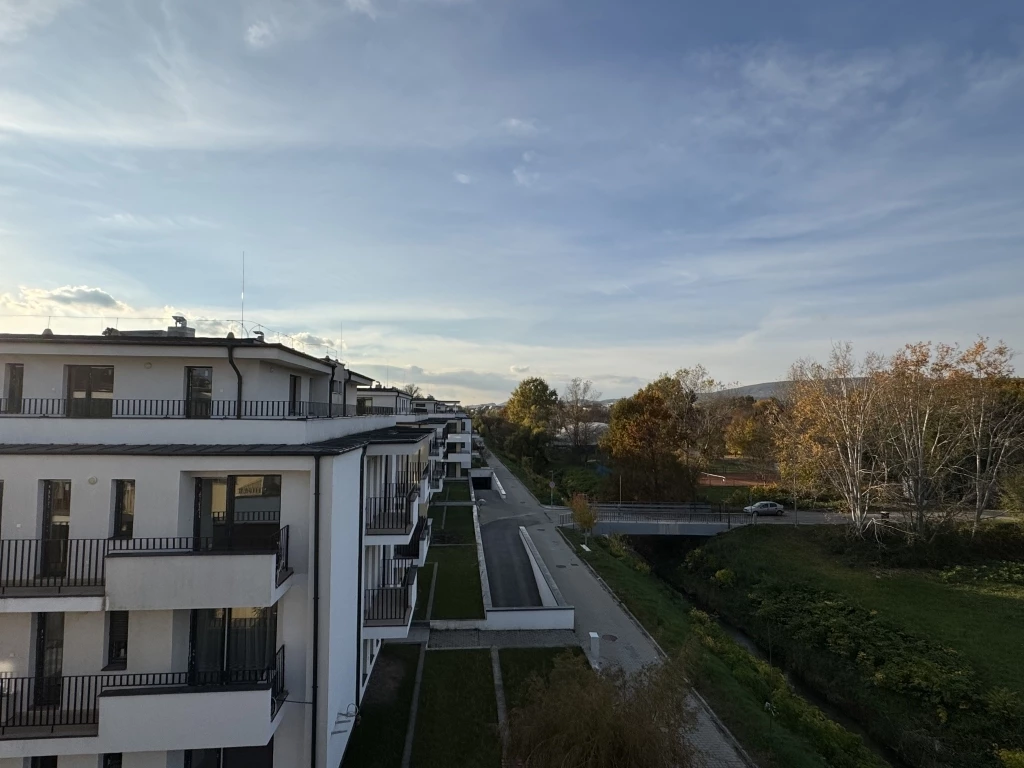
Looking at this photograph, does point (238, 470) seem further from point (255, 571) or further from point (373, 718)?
point (373, 718)

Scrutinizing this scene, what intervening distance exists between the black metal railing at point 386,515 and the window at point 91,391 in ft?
19.5

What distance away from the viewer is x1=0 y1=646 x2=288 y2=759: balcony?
26.7ft

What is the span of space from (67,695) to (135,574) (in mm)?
2485

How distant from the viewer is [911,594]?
24547 mm

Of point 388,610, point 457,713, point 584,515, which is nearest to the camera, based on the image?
point 457,713

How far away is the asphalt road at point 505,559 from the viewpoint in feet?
71.3

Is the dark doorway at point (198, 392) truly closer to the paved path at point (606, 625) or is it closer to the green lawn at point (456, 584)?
the paved path at point (606, 625)

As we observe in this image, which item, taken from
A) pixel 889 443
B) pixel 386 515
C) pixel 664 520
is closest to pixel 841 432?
pixel 889 443

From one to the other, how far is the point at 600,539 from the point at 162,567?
28737 millimetres

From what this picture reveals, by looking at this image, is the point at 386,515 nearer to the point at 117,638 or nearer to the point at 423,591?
the point at 117,638

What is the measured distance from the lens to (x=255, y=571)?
8.66 meters

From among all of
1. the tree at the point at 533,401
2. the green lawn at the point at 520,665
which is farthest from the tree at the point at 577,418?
the green lawn at the point at 520,665

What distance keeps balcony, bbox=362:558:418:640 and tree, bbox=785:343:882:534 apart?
2700cm

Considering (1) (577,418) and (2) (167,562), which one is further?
(1) (577,418)
